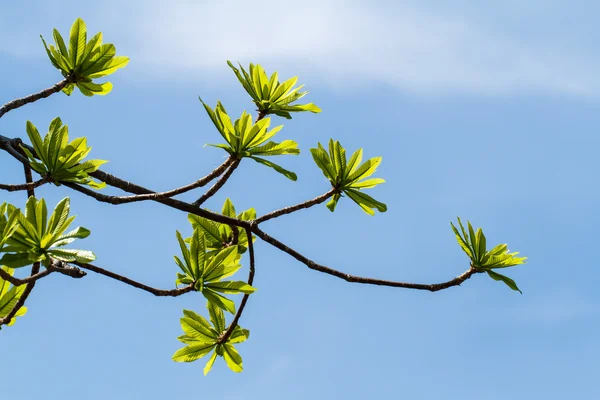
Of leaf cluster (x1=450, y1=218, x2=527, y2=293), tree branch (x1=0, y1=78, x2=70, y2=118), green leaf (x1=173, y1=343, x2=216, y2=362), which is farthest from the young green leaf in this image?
leaf cluster (x1=450, y1=218, x2=527, y2=293)

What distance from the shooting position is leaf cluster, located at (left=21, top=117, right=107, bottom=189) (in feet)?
9.66

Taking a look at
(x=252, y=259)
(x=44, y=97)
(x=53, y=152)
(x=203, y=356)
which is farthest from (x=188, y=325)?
(x=44, y=97)

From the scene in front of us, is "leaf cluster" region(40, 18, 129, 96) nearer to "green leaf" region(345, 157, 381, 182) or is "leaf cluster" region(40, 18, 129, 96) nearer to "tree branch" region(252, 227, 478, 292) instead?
"tree branch" region(252, 227, 478, 292)

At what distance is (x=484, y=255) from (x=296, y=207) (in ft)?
3.68

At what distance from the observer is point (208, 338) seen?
11.7 ft

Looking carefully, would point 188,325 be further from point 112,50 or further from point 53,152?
point 112,50

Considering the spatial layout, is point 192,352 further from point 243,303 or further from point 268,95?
point 268,95

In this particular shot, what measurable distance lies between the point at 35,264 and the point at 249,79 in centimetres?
143

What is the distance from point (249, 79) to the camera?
359 cm

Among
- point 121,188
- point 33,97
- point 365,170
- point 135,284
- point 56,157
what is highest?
point 365,170

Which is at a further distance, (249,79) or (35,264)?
(249,79)

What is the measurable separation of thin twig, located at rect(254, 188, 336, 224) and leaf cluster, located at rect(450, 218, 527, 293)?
761mm

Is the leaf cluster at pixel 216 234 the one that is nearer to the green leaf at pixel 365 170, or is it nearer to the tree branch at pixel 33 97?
the green leaf at pixel 365 170

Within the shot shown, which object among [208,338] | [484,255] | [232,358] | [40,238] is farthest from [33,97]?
[484,255]
